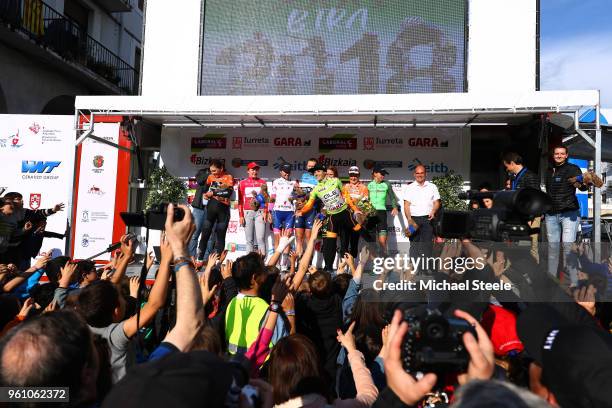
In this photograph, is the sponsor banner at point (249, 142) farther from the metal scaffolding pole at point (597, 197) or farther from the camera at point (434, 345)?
the camera at point (434, 345)

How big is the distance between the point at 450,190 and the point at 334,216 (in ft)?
8.90

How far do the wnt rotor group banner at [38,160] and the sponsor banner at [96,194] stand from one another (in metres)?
0.50

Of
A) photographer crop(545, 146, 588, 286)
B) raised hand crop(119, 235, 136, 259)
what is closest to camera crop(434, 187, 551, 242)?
raised hand crop(119, 235, 136, 259)

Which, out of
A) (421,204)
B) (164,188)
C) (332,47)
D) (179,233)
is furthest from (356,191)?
(179,233)

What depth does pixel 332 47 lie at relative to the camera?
989 centimetres

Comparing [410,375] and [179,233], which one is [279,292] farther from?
[410,375]

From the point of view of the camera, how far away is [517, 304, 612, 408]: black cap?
3.72 ft

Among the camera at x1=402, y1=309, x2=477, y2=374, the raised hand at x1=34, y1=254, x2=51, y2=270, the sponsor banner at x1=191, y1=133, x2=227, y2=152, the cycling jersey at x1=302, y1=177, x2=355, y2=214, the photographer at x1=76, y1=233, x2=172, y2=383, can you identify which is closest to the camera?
the camera at x1=402, y1=309, x2=477, y2=374

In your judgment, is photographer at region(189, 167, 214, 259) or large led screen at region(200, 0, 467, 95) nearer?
photographer at region(189, 167, 214, 259)

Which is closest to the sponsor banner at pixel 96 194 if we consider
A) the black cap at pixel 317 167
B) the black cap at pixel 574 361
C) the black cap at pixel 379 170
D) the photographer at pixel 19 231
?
the photographer at pixel 19 231

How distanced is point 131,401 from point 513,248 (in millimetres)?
3441

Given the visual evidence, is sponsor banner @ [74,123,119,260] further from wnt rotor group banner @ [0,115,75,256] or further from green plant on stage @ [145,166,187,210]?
green plant on stage @ [145,166,187,210]

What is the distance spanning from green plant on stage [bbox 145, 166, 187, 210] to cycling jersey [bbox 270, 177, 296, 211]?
233cm

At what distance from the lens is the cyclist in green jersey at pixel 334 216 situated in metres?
7.75
